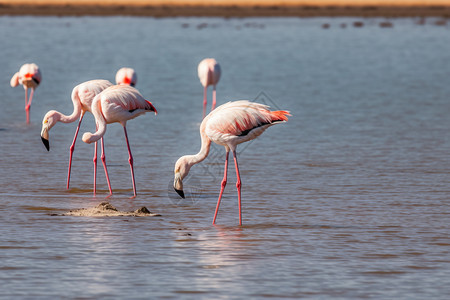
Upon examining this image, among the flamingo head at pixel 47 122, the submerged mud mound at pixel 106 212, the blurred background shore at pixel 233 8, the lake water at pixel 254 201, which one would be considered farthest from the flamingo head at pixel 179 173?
the blurred background shore at pixel 233 8

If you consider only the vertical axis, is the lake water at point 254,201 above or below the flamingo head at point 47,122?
below

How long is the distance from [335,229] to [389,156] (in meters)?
→ 4.57

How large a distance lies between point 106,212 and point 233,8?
59.0 meters

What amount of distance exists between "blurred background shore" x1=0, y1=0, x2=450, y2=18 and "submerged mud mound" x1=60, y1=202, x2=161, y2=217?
2076 inches

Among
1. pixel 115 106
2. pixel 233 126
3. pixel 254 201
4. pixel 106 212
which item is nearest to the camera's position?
pixel 233 126

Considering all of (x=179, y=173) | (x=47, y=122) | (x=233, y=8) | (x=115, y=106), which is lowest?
(x=179, y=173)

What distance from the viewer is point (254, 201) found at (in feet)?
33.2

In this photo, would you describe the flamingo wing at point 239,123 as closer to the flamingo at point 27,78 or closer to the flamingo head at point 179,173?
the flamingo head at point 179,173

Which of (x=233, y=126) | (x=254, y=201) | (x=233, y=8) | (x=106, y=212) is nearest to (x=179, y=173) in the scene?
(x=233, y=126)

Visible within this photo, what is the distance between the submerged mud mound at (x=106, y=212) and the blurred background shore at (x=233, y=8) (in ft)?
173

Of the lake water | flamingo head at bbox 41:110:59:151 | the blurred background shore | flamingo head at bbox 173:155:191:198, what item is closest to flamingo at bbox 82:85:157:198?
→ flamingo head at bbox 41:110:59:151

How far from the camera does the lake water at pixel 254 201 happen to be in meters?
6.95

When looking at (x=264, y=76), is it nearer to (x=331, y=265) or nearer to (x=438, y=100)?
(x=438, y=100)

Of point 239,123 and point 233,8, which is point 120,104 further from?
point 233,8
